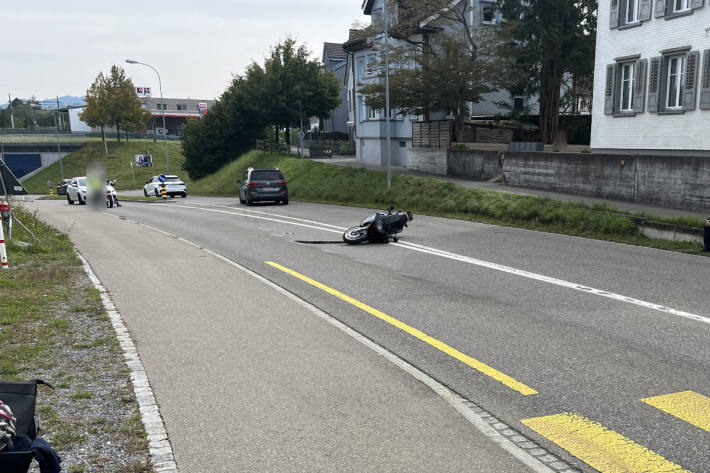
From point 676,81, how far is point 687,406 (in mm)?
20919

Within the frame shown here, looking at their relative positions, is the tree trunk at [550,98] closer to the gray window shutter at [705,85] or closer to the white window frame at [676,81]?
the white window frame at [676,81]

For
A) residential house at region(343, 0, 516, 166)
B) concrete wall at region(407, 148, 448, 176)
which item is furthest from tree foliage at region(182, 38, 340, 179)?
concrete wall at region(407, 148, 448, 176)

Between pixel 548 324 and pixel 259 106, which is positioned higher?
pixel 259 106

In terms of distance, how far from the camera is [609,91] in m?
24.7

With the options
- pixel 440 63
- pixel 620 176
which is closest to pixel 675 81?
pixel 620 176

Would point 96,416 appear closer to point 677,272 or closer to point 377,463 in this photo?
point 377,463

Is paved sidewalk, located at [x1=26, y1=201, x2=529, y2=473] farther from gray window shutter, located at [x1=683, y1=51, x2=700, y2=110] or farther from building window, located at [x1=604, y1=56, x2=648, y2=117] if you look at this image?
building window, located at [x1=604, y1=56, x2=648, y2=117]

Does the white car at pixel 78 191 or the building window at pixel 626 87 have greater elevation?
the building window at pixel 626 87

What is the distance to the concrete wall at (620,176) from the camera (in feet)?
54.1

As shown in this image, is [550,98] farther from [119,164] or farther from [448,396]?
[119,164]

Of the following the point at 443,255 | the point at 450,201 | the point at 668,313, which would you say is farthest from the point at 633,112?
the point at 668,313

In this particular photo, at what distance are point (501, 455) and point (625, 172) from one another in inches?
668

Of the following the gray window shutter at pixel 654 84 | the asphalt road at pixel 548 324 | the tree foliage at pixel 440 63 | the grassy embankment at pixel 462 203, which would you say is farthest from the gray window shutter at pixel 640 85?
the asphalt road at pixel 548 324

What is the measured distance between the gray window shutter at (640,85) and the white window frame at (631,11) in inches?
67.9
